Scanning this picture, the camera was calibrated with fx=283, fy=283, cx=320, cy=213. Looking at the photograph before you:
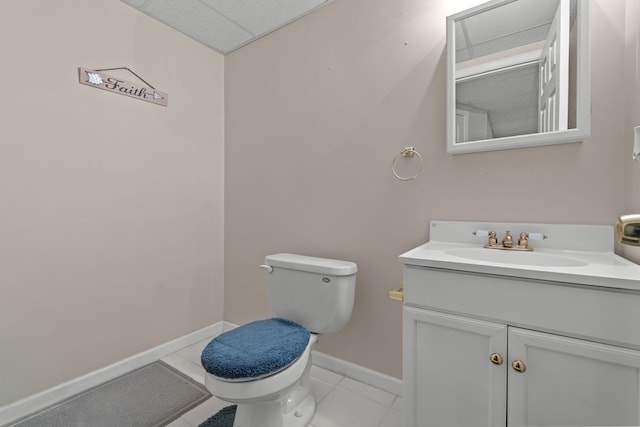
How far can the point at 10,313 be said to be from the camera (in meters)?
1.34

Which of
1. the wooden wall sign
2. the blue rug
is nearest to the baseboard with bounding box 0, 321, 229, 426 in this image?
the blue rug

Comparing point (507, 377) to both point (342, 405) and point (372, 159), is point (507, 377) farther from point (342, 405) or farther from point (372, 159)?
point (372, 159)

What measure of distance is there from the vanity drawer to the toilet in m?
0.51

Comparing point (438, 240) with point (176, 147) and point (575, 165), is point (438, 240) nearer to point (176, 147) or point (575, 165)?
point (575, 165)

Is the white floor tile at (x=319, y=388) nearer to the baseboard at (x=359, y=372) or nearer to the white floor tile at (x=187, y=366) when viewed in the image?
the baseboard at (x=359, y=372)

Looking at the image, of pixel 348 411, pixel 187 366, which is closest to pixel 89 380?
pixel 187 366

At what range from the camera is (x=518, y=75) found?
1208 mm

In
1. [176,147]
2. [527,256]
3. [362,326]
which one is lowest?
[362,326]

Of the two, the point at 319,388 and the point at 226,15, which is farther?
the point at 226,15

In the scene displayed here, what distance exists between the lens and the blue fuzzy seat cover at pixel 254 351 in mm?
1034

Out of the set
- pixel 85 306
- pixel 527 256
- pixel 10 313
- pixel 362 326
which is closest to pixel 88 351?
pixel 85 306

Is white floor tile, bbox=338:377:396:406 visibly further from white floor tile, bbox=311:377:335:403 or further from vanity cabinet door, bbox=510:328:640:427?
vanity cabinet door, bbox=510:328:640:427

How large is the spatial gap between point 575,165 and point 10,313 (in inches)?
101

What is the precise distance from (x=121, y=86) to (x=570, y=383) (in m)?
2.40
